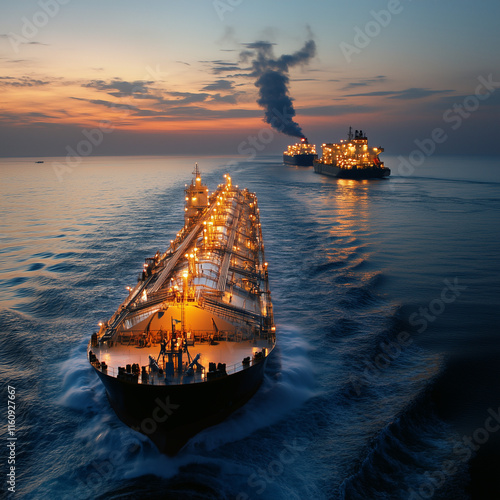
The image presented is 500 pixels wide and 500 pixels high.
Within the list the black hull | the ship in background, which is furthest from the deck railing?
the ship in background

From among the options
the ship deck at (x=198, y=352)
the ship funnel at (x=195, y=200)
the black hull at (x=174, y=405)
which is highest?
the ship funnel at (x=195, y=200)

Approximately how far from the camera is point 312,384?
95.6ft

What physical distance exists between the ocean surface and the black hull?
0.83 m

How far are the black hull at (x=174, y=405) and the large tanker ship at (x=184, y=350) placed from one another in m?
0.05

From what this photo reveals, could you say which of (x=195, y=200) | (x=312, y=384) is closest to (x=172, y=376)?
(x=312, y=384)

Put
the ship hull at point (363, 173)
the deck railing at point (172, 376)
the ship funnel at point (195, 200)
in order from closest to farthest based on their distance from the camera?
the deck railing at point (172, 376), the ship funnel at point (195, 200), the ship hull at point (363, 173)

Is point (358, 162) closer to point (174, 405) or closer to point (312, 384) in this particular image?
point (312, 384)

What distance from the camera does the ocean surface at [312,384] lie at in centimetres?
2100

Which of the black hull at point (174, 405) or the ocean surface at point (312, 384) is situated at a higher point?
the black hull at point (174, 405)

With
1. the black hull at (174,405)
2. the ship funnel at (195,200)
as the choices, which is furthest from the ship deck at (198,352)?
the ship funnel at (195,200)

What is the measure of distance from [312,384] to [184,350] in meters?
10.4

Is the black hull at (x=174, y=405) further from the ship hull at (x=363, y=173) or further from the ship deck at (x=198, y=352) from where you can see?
the ship hull at (x=363, y=173)

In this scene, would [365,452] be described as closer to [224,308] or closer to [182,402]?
[182,402]

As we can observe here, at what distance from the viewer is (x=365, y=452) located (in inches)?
879
